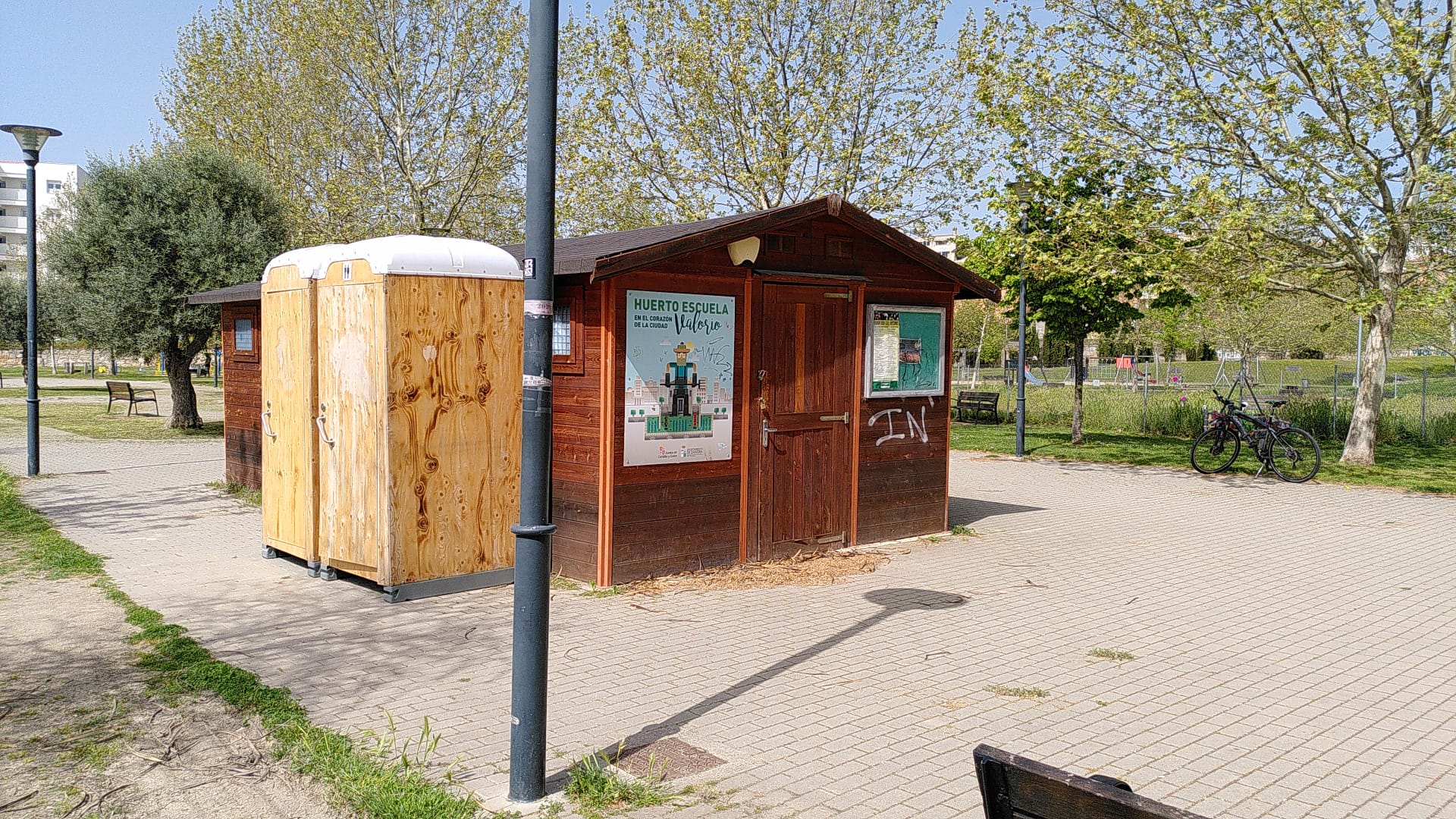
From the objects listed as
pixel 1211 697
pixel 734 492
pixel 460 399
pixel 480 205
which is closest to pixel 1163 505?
pixel 734 492

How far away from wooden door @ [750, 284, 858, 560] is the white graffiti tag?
1.28 ft

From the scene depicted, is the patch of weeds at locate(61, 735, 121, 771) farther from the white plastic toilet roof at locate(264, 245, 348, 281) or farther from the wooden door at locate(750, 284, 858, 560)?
the wooden door at locate(750, 284, 858, 560)

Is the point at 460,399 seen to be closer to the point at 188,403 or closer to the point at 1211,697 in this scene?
the point at 1211,697

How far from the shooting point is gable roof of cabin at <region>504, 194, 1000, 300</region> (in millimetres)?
7281

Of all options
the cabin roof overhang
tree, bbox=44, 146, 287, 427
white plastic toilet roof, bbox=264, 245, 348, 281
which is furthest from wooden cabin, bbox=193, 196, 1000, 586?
tree, bbox=44, 146, 287, 427

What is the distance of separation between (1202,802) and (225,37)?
3109 cm

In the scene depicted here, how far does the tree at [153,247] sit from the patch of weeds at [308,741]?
1611cm

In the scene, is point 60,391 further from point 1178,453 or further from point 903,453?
point 903,453

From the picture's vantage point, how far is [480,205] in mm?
27719

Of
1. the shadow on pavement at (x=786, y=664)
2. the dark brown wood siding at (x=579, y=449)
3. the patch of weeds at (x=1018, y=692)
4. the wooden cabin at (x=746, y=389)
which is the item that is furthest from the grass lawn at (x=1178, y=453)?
the dark brown wood siding at (x=579, y=449)

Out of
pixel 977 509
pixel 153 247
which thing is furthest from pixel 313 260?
pixel 153 247

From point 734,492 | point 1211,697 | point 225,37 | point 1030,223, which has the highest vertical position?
point 225,37

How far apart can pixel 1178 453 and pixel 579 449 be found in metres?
14.7

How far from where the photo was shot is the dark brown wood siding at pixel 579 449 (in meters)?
7.73
